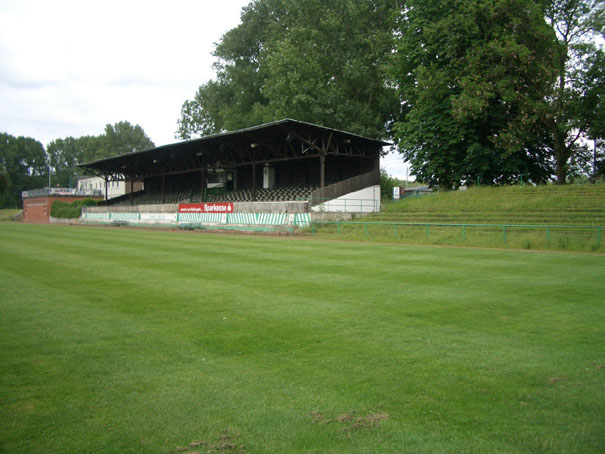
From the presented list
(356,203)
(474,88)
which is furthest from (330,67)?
(474,88)

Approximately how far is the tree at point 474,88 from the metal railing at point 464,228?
9293 mm

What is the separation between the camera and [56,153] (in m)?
131

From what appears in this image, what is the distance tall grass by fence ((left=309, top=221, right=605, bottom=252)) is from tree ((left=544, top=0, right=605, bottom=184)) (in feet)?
42.5

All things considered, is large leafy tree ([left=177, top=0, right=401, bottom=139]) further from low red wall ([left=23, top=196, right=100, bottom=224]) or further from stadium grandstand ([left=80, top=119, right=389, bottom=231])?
low red wall ([left=23, top=196, right=100, bottom=224])

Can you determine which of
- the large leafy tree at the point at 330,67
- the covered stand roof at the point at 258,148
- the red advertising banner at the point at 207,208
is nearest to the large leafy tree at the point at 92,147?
the covered stand roof at the point at 258,148

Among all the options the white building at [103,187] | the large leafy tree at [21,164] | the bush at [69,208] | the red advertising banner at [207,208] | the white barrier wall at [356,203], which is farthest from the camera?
the large leafy tree at [21,164]

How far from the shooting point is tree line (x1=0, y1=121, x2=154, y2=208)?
112 meters

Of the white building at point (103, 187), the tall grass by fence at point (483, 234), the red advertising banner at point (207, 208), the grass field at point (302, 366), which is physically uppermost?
the white building at point (103, 187)

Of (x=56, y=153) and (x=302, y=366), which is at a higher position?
(x=56, y=153)

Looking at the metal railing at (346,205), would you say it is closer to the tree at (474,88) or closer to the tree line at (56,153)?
the tree at (474,88)

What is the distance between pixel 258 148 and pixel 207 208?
7.04 m

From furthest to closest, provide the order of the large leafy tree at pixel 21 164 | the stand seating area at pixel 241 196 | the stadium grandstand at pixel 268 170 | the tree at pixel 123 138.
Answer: the tree at pixel 123 138
the large leafy tree at pixel 21 164
the stand seating area at pixel 241 196
the stadium grandstand at pixel 268 170

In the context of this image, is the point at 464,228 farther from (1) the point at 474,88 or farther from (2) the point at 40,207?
(2) the point at 40,207

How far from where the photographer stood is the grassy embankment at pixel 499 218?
21.1m
